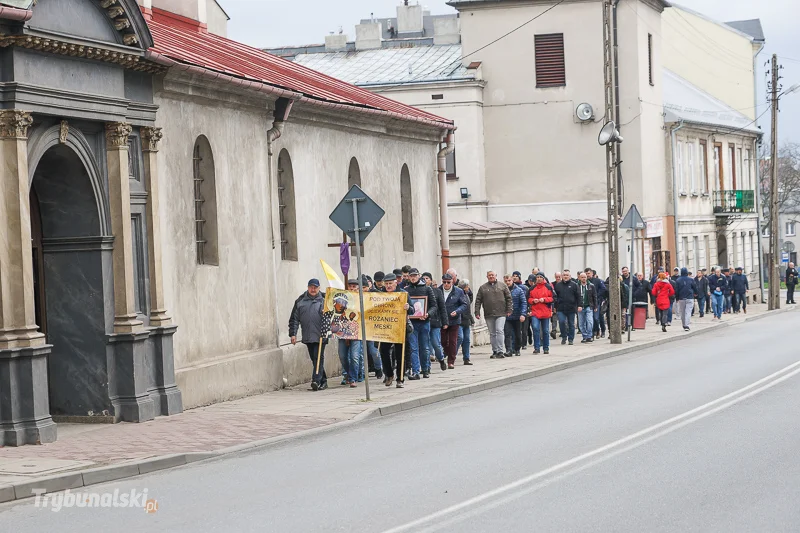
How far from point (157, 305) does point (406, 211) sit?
11075 millimetres

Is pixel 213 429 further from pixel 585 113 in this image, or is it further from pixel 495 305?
pixel 585 113

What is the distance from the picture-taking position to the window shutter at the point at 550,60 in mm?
44375

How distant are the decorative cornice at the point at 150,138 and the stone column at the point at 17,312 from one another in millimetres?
2530

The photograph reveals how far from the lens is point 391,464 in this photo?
12000 mm

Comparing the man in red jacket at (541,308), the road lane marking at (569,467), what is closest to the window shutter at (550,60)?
the man in red jacket at (541,308)

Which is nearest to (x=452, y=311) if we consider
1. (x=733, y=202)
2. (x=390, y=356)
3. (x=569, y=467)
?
(x=390, y=356)

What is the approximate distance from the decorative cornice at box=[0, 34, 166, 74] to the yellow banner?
4.41m

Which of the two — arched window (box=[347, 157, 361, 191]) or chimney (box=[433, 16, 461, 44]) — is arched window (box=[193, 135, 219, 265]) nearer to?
arched window (box=[347, 157, 361, 191])

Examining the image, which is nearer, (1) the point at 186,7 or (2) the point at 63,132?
(2) the point at 63,132

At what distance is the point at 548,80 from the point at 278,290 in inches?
996

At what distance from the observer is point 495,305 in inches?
1013

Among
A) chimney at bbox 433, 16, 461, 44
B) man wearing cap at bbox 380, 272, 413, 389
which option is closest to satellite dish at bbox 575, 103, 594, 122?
chimney at bbox 433, 16, 461, 44

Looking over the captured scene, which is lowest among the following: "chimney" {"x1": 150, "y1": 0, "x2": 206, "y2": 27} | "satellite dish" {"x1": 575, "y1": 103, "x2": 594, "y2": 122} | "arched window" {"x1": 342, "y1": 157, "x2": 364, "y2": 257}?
"arched window" {"x1": 342, "y1": 157, "x2": 364, "y2": 257}

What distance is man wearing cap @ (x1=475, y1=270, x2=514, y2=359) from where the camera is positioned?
2577 centimetres
